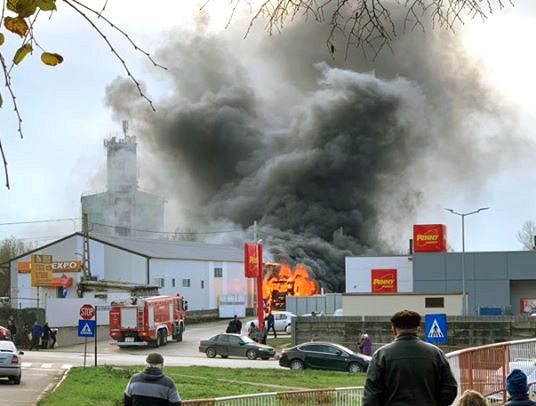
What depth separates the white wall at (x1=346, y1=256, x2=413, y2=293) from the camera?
76.4 metres

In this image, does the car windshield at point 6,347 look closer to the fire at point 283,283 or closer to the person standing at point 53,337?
the person standing at point 53,337

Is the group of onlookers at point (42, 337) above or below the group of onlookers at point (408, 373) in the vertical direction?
below

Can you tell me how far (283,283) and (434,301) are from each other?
121 feet

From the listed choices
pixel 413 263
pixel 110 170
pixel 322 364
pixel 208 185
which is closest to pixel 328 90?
pixel 208 185

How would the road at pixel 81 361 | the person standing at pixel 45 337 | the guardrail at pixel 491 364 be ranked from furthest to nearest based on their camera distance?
the person standing at pixel 45 337 < the road at pixel 81 361 < the guardrail at pixel 491 364

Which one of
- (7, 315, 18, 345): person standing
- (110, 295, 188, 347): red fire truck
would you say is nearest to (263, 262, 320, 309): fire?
(110, 295, 188, 347): red fire truck

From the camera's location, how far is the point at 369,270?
254ft

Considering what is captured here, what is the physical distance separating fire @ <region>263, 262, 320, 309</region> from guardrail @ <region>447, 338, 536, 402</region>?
5960cm

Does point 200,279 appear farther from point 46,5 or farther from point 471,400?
point 46,5

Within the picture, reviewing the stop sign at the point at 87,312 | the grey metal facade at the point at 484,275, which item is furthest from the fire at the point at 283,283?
the stop sign at the point at 87,312

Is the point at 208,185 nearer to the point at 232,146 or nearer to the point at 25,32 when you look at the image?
the point at 232,146

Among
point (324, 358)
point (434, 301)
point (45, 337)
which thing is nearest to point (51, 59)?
point (324, 358)

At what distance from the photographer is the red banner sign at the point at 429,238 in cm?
7338

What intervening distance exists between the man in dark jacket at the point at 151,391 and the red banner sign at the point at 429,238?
216 feet
